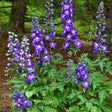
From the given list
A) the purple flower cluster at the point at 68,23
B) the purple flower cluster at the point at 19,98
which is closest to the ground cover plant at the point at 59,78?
the purple flower cluster at the point at 68,23

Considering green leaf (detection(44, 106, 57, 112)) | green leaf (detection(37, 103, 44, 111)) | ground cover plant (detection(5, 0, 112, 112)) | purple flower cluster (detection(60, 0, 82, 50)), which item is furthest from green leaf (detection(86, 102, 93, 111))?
purple flower cluster (detection(60, 0, 82, 50))

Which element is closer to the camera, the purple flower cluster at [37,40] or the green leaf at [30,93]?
the green leaf at [30,93]

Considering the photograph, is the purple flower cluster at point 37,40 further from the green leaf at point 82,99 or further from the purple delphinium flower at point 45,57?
the green leaf at point 82,99

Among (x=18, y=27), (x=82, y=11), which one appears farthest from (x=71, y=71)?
(x=18, y=27)

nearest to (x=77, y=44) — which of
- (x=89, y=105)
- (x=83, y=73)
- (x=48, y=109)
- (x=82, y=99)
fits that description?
(x=83, y=73)

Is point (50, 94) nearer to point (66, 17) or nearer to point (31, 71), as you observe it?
point (31, 71)

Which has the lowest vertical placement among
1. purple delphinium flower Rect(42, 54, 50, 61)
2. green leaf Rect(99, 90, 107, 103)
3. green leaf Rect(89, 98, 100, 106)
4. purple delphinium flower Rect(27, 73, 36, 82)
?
green leaf Rect(89, 98, 100, 106)

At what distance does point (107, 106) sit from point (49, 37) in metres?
1.49

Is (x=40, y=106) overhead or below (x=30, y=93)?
below

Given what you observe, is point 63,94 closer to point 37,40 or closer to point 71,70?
point 71,70

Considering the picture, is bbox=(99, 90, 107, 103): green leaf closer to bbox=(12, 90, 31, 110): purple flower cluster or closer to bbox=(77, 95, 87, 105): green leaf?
bbox=(77, 95, 87, 105): green leaf

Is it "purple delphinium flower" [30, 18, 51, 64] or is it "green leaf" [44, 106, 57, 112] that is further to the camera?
"green leaf" [44, 106, 57, 112]

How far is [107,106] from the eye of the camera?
3.51 m

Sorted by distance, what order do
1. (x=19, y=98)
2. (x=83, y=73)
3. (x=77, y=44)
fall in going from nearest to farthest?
(x=19, y=98)
(x=83, y=73)
(x=77, y=44)
